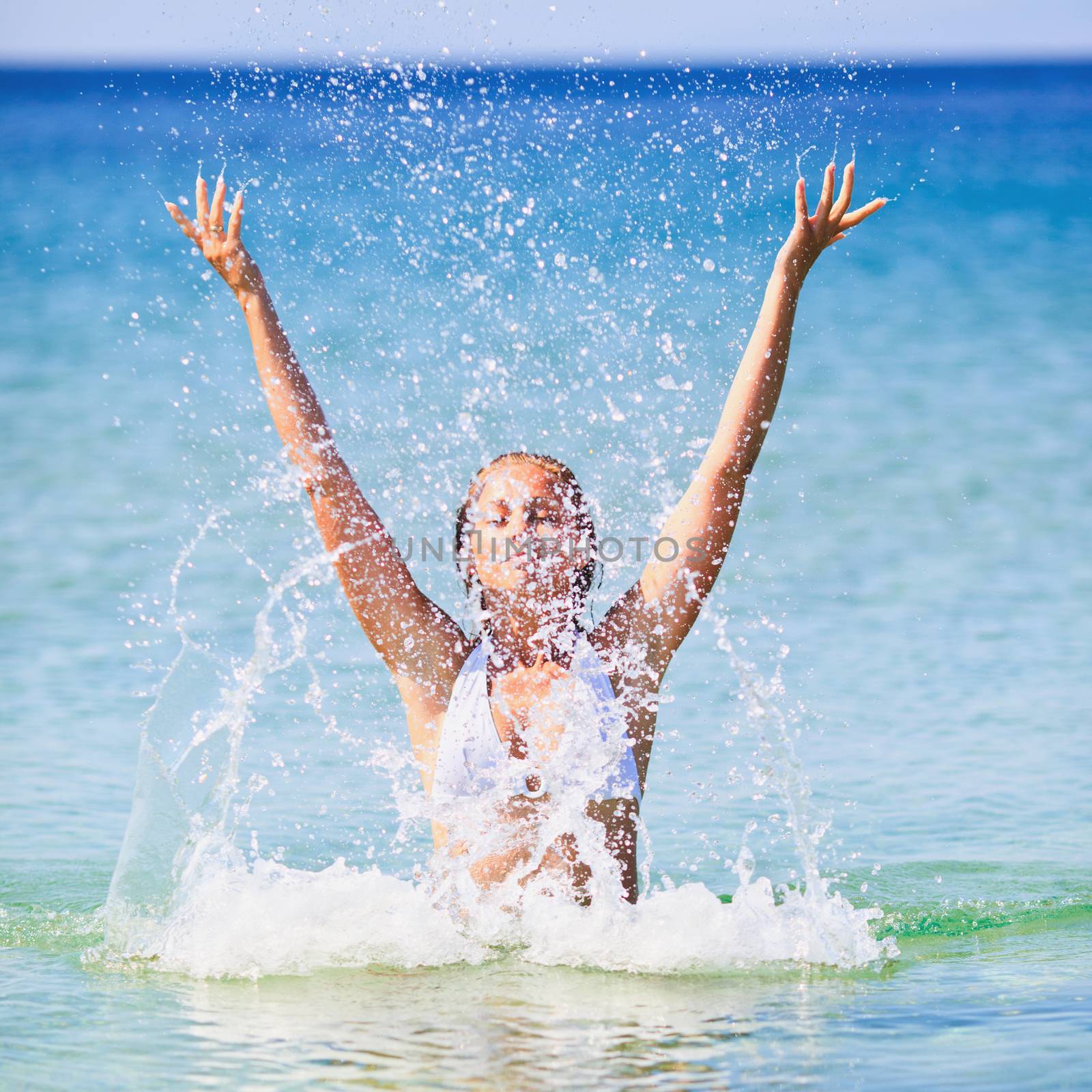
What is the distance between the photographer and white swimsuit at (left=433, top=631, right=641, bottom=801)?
350 centimetres

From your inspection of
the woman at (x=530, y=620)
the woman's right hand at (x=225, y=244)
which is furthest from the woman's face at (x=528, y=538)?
the woman's right hand at (x=225, y=244)

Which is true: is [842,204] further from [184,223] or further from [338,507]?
[184,223]

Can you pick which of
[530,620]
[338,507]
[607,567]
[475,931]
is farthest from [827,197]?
[607,567]

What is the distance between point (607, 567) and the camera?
7.32m

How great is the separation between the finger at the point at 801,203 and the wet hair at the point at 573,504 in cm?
77

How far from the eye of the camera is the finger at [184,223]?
3430 millimetres

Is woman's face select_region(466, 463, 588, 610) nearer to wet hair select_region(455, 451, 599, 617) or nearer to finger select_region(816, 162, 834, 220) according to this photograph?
wet hair select_region(455, 451, 599, 617)

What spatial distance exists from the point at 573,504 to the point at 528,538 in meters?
0.16

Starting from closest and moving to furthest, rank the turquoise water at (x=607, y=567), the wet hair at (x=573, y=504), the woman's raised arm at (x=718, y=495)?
the turquoise water at (x=607, y=567)
the woman's raised arm at (x=718, y=495)
the wet hair at (x=573, y=504)

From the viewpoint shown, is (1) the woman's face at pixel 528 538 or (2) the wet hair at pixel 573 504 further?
(2) the wet hair at pixel 573 504

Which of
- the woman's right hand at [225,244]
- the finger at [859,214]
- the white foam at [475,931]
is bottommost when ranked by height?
the white foam at [475,931]

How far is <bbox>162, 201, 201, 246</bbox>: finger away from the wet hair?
2.69 feet

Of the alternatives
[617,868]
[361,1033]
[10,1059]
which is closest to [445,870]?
[617,868]

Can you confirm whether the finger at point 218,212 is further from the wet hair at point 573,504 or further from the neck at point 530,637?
the neck at point 530,637
